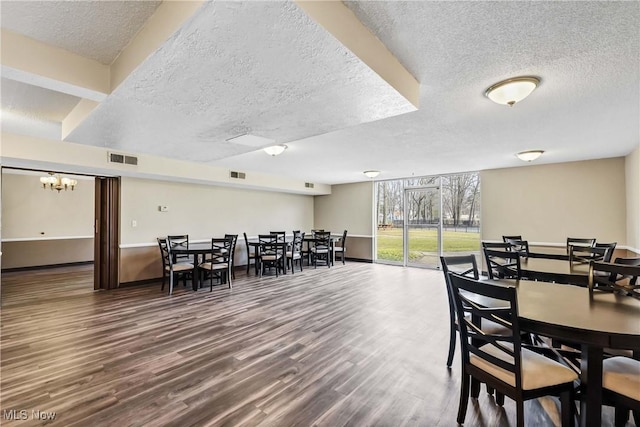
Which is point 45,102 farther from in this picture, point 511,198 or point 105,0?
point 511,198

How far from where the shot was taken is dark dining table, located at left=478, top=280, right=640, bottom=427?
1339 millimetres

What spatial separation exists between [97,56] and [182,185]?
14.8 ft

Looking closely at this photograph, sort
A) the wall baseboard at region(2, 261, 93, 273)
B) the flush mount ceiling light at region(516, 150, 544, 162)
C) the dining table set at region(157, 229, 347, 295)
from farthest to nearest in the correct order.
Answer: the wall baseboard at region(2, 261, 93, 273) < the dining table set at region(157, 229, 347, 295) < the flush mount ceiling light at region(516, 150, 544, 162)

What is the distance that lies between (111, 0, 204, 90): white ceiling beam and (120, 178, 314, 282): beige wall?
4.13 m

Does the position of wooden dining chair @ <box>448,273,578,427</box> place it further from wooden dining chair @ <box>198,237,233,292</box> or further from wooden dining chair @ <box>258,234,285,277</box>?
wooden dining chair @ <box>258,234,285,277</box>

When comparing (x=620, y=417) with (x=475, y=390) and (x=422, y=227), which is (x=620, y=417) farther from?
(x=422, y=227)

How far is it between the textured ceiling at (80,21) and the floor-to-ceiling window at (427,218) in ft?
23.3

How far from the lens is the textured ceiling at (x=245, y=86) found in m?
1.51

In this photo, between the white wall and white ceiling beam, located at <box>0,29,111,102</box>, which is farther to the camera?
the white wall

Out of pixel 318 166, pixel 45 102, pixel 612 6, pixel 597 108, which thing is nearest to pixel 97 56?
pixel 45 102

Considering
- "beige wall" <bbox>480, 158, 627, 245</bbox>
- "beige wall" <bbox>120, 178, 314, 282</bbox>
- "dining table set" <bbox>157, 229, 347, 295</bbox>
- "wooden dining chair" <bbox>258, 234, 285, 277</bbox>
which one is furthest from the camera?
"wooden dining chair" <bbox>258, 234, 285, 277</bbox>

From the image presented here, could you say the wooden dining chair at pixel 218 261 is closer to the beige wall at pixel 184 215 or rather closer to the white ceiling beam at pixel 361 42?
the beige wall at pixel 184 215

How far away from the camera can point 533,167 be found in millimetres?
6098

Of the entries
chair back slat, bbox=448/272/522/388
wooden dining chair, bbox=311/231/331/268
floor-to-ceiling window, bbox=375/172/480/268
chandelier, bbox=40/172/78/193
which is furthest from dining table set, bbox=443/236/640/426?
chandelier, bbox=40/172/78/193
